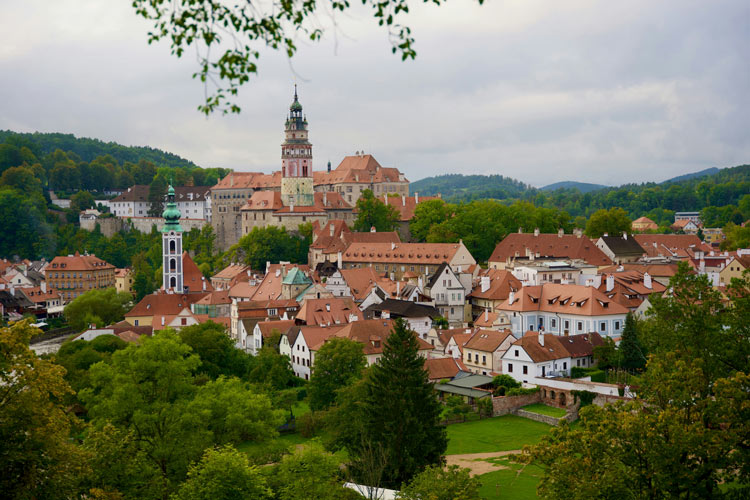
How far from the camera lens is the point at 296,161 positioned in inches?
3858

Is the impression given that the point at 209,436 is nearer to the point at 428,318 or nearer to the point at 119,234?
the point at 428,318

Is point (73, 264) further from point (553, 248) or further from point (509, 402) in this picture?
point (509, 402)

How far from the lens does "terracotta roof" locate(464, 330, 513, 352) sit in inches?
1993

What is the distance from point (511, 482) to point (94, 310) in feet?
160

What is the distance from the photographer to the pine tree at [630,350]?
49.0 m

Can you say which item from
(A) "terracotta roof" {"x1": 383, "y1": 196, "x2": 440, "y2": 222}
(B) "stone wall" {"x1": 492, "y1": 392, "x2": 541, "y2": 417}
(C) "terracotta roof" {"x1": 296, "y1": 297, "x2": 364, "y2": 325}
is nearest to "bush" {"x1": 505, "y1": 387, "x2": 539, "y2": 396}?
(B) "stone wall" {"x1": 492, "y1": 392, "x2": 541, "y2": 417}

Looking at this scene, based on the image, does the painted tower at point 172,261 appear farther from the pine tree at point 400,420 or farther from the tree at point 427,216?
the pine tree at point 400,420

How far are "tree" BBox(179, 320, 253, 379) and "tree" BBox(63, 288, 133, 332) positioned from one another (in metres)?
26.1

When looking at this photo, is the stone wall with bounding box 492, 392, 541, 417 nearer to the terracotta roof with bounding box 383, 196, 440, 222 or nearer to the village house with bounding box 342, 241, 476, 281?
the village house with bounding box 342, 241, 476, 281

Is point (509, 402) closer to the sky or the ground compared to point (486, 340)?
closer to the ground

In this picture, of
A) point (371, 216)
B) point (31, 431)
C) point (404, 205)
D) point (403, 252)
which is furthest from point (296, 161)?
point (31, 431)

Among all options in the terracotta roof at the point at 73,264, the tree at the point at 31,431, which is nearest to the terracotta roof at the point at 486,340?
the tree at the point at 31,431

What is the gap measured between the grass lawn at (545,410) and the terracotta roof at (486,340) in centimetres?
513

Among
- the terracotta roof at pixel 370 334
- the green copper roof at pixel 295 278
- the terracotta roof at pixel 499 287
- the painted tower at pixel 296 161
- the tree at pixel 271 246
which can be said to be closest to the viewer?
the terracotta roof at pixel 370 334
